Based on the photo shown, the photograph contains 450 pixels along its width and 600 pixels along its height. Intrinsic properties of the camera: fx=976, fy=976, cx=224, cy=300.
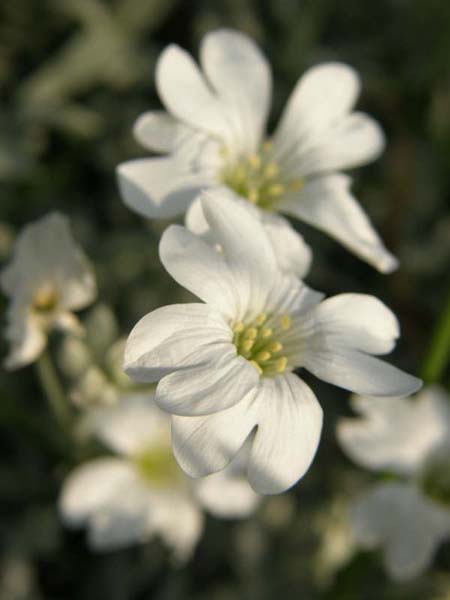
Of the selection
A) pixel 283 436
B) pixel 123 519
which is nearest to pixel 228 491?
pixel 123 519

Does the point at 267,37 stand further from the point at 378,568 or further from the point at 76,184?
the point at 378,568

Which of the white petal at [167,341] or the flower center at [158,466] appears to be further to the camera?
the flower center at [158,466]

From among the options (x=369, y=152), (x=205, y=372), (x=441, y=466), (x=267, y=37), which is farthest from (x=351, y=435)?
(x=267, y=37)

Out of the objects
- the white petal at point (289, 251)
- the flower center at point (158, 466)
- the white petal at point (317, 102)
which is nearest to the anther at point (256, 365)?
the white petal at point (289, 251)

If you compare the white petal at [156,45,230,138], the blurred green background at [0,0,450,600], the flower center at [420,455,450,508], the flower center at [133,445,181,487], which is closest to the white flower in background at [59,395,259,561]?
the flower center at [133,445,181,487]

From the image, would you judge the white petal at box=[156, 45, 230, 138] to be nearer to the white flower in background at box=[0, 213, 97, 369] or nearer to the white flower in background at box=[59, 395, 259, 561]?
the white flower in background at box=[0, 213, 97, 369]

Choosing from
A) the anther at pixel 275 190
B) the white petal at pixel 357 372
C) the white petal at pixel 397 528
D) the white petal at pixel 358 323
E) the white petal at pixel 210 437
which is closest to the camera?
the white petal at pixel 210 437

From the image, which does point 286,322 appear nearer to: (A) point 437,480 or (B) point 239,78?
(B) point 239,78

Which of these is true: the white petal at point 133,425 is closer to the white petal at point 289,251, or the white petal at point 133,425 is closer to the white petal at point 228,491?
the white petal at point 228,491
